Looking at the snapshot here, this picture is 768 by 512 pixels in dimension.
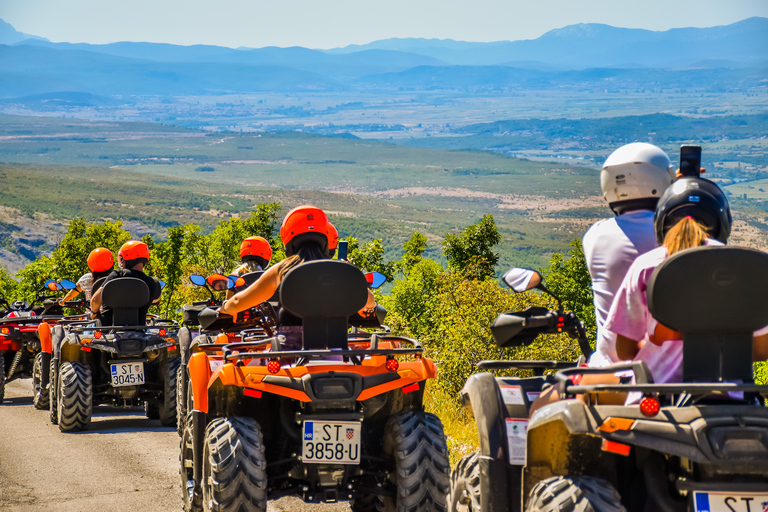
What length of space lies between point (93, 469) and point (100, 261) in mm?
5801

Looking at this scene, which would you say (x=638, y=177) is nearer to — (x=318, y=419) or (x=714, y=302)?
(x=714, y=302)

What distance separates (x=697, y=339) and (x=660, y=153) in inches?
63.2

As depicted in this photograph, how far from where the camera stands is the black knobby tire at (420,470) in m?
6.06

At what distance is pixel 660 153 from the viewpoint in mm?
5074

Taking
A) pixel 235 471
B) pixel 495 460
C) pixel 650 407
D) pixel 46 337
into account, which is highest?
pixel 650 407

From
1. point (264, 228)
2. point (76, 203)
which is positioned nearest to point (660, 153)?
point (264, 228)

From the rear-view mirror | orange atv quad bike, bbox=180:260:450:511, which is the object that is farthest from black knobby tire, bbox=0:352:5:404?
orange atv quad bike, bbox=180:260:450:511

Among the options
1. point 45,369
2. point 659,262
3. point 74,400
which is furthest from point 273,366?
point 45,369

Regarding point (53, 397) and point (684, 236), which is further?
point (53, 397)

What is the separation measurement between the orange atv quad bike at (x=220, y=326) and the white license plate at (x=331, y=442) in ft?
5.00

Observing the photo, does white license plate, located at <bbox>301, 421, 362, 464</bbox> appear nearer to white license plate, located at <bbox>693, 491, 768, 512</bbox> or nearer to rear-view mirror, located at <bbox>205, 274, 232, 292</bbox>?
rear-view mirror, located at <bbox>205, 274, 232, 292</bbox>

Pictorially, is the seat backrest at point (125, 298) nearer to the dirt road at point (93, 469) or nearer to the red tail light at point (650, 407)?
the dirt road at point (93, 469)

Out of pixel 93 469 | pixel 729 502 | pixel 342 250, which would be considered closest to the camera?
pixel 729 502

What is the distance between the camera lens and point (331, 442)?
5938 millimetres
